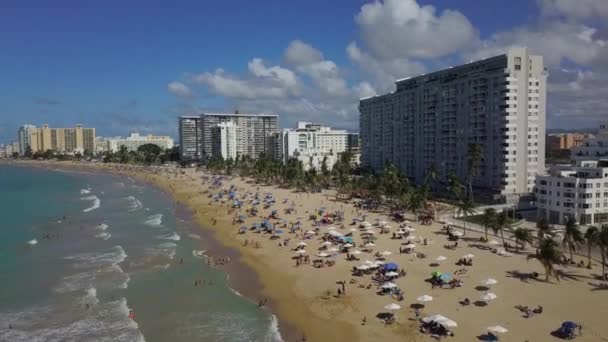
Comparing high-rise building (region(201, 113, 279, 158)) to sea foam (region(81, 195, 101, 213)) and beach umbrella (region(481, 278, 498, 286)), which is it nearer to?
sea foam (region(81, 195, 101, 213))

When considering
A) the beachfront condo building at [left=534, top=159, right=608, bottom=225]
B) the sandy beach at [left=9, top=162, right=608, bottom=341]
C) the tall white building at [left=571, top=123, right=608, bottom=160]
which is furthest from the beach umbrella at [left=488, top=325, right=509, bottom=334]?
the tall white building at [left=571, top=123, right=608, bottom=160]

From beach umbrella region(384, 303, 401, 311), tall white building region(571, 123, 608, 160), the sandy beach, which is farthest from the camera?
tall white building region(571, 123, 608, 160)

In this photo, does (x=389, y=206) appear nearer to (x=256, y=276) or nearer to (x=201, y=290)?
(x=256, y=276)

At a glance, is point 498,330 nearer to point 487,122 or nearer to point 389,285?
point 389,285

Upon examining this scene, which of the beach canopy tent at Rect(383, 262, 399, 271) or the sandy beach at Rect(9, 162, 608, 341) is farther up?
the beach canopy tent at Rect(383, 262, 399, 271)

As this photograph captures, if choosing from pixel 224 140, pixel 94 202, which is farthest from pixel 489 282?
pixel 224 140

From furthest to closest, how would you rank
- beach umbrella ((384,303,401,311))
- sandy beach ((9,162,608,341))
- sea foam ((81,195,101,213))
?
sea foam ((81,195,101,213)), beach umbrella ((384,303,401,311)), sandy beach ((9,162,608,341))
